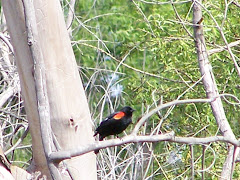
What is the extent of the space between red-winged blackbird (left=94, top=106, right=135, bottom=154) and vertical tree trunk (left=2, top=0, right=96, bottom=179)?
1842 millimetres

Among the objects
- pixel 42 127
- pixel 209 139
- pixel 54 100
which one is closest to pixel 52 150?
pixel 42 127

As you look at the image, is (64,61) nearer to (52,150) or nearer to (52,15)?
(52,15)

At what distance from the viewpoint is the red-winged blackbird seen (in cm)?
498

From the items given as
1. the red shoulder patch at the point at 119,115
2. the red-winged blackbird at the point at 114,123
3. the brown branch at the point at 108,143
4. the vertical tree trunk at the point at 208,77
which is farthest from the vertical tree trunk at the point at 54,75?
the red shoulder patch at the point at 119,115

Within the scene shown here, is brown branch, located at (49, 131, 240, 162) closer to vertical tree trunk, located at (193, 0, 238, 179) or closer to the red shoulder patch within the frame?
vertical tree trunk, located at (193, 0, 238, 179)

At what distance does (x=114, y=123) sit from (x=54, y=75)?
2.20m

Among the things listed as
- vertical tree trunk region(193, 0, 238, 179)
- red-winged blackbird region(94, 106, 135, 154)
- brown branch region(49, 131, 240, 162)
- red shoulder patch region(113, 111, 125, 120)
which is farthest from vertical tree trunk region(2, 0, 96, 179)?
red shoulder patch region(113, 111, 125, 120)

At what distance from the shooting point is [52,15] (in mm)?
3002

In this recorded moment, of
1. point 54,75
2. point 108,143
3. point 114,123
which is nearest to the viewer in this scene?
point 108,143

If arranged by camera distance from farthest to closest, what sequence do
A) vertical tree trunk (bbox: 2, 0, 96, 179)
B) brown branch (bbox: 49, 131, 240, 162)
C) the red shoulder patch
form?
the red shoulder patch, vertical tree trunk (bbox: 2, 0, 96, 179), brown branch (bbox: 49, 131, 240, 162)

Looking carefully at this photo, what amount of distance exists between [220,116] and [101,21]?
224 inches

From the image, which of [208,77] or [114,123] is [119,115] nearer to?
[114,123]

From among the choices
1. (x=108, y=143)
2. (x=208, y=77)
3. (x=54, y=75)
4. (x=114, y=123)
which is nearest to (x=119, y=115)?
(x=114, y=123)

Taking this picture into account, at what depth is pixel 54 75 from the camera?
9.78 feet
